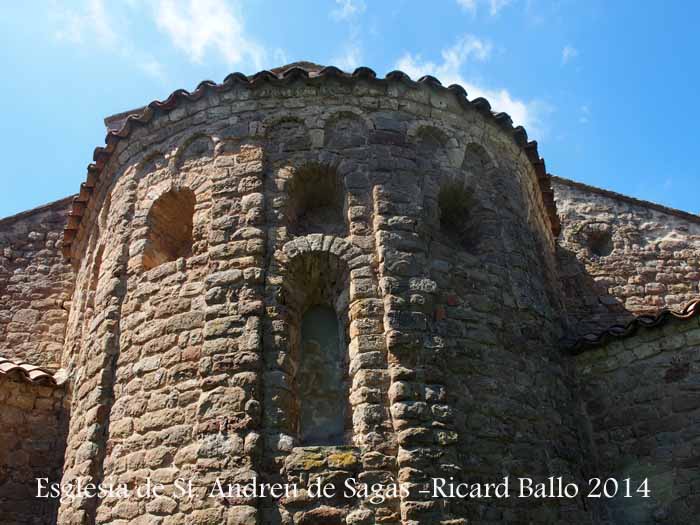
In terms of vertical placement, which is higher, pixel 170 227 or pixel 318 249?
pixel 170 227

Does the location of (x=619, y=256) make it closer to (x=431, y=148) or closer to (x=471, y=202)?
(x=471, y=202)

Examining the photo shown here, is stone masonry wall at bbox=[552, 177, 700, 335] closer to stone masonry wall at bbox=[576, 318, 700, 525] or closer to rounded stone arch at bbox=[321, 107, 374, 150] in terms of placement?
stone masonry wall at bbox=[576, 318, 700, 525]

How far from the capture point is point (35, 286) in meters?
9.30

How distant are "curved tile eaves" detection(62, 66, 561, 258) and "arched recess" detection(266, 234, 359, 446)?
189cm

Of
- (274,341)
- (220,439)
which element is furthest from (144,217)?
(220,439)

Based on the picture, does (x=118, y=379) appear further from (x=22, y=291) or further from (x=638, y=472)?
(x=638, y=472)

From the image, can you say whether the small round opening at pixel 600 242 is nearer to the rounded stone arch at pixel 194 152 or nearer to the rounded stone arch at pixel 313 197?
the rounded stone arch at pixel 313 197

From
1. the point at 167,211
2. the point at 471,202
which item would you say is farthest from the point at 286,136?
the point at 471,202

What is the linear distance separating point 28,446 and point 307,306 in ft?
11.3

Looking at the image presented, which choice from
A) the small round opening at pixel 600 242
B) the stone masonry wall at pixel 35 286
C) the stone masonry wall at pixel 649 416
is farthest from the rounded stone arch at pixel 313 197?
the small round opening at pixel 600 242

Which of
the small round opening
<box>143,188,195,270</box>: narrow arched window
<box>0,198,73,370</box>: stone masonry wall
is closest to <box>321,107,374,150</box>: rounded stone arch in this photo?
<box>143,188,195,270</box>: narrow arched window

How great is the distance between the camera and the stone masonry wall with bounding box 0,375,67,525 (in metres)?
6.64

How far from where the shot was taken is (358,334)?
5512 mm

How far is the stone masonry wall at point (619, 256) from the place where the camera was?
929 centimetres
